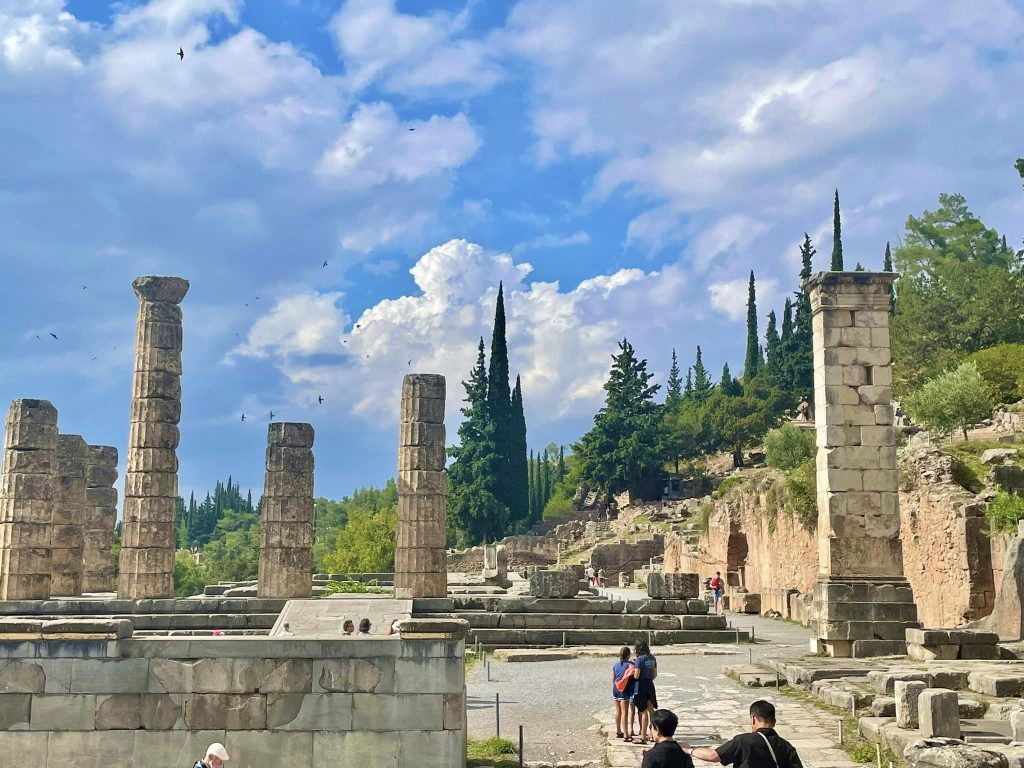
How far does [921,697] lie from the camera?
906cm

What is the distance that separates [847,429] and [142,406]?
Result: 15331mm

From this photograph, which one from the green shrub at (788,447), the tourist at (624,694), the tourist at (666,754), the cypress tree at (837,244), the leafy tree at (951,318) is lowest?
the tourist at (624,694)

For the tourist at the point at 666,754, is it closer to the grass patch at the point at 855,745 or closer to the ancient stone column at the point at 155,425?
the grass patch at the point at 855,745

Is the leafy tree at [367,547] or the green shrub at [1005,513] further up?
the green shrub at [1005,513]

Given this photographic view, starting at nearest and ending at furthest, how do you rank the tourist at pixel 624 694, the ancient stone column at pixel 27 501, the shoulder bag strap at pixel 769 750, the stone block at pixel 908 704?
the shoulder bag strap at pixel 769 750, the stone block at pixel 908 704, the tourist at pixel 624 694, the ancient stone column at pixel 27 501

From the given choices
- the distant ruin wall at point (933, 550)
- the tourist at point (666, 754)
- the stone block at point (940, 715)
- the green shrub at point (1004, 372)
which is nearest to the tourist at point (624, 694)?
the stone block at point (940, 715)

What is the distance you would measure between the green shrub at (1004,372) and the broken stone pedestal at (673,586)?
872 inches

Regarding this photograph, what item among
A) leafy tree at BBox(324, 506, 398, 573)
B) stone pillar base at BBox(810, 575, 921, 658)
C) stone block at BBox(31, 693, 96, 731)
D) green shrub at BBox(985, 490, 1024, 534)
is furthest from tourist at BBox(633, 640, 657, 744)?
leafy tree at BBox(324, 506, 398, 573)

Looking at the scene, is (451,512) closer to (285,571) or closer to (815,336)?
(285,571)

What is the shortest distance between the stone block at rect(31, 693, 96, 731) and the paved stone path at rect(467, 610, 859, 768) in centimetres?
389

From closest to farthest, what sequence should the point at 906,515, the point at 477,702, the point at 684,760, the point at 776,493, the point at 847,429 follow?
1. the point at 684,760
2. the point at 477,702
3. the point at 847,429
4. the point at 906,515
5. the point at 776,493

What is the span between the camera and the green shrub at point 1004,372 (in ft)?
126

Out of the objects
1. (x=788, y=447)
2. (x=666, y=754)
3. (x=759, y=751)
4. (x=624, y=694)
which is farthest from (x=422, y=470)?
(x=788, y=447)

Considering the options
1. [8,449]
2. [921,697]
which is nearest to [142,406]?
[8,449]
